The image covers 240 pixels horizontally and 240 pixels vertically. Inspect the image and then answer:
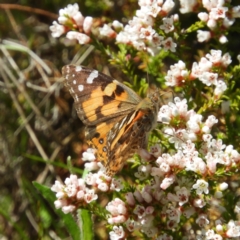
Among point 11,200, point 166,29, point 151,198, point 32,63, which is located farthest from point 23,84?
point 151,198

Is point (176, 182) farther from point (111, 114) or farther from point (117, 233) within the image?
point (111, 114)

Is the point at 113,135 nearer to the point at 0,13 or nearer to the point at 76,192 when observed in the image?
the point at 76,192

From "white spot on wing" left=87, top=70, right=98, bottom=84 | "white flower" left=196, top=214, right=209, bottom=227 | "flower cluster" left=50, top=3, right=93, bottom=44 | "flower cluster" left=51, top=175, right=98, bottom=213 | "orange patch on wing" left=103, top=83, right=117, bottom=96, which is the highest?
"flower cluster" left=50, top=3, right=93, bottom=44

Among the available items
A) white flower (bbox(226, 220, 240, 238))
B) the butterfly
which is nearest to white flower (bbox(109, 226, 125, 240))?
the butterfly

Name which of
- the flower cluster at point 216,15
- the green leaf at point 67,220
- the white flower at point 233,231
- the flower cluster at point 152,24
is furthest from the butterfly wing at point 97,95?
the white flower at point 233,231

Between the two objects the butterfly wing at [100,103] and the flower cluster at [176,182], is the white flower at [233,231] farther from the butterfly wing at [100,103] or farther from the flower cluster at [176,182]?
the butterfly wing at [100,103]

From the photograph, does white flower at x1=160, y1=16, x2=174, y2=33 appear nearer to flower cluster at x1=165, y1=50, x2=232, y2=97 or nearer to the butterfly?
flower cluster at x1=165, y1=50, x2=232, y2=97
